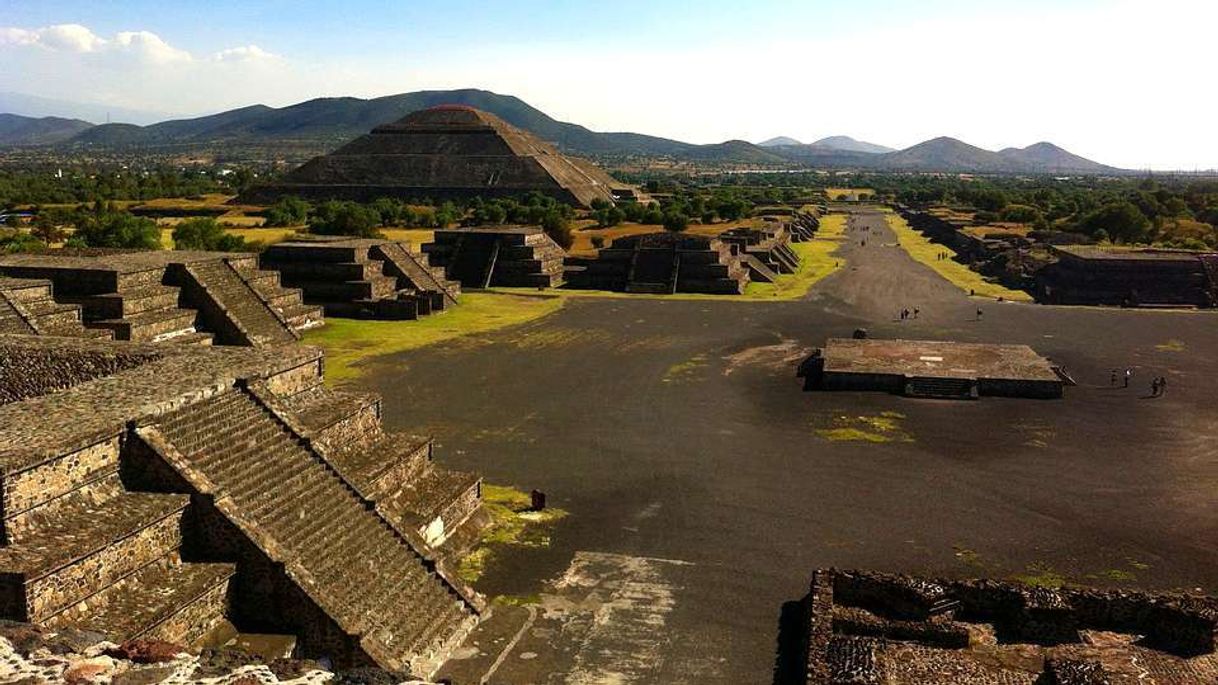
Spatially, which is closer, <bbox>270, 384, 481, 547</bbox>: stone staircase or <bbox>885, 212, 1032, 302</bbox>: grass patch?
<bbox>270, 384, 481, 547</bbox>: stone staircase

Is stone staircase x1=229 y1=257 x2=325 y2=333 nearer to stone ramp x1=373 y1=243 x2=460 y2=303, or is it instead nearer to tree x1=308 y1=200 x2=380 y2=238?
stone ramp x1=373 y1=243 x2=460 y2=303

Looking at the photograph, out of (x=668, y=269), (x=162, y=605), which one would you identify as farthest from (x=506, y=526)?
(x=668, y=269)

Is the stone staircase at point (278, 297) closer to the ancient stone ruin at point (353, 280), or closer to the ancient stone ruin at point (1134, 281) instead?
the ancient stone ruin at point (353, 280)

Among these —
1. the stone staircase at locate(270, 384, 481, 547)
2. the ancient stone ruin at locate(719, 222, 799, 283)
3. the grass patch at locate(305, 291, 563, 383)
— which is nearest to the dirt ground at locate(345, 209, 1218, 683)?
the stone staircase at locate(270, 384, 481, 547)

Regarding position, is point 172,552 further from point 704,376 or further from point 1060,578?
point 704,376

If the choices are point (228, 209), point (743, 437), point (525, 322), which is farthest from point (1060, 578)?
point (228, 209)

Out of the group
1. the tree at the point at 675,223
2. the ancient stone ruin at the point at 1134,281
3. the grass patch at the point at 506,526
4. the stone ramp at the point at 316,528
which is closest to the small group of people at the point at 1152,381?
the ancient stone ruin at the point at 1134,281

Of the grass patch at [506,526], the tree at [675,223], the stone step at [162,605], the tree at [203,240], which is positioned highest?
the tree at [675,223]

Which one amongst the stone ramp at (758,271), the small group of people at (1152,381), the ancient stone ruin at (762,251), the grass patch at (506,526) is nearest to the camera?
the grass patch at (506,526)
